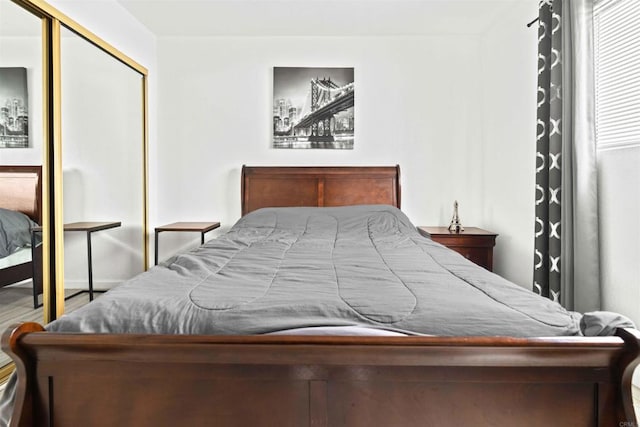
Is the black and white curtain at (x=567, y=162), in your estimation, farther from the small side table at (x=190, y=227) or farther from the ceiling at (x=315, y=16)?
the small side table at (x=190, y=227)

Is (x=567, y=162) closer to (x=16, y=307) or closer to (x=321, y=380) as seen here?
(x=321, y=380)

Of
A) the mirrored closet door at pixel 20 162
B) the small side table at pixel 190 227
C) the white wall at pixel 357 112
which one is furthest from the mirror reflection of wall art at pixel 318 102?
the mirrored closet door at pixel 20 162

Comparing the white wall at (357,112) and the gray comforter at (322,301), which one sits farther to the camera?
the white wall at (357,112)

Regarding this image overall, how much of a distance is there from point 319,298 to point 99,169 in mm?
2392

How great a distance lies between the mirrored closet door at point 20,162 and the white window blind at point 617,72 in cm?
304

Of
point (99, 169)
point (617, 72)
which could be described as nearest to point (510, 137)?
point (617, 72)

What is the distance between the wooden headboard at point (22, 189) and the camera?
2.14 meters

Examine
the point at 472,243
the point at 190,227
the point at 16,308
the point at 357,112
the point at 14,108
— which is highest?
the point at 357,112

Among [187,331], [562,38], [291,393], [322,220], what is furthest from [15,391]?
[562,38]

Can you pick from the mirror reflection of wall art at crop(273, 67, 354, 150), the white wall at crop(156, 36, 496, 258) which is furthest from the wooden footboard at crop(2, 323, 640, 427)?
the mirror reflection of wall art at crop(273, 67, 354, 150)

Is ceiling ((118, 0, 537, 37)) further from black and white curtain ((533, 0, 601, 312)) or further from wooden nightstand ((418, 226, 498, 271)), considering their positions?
wooden nightstand ((418, 226, 498, 271))

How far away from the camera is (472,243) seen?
351 centimetres

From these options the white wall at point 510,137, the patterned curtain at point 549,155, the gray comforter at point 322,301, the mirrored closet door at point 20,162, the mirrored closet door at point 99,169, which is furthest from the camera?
A: the white wall at point 510,137

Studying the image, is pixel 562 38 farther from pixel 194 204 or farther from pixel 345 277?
pixel 194 204
